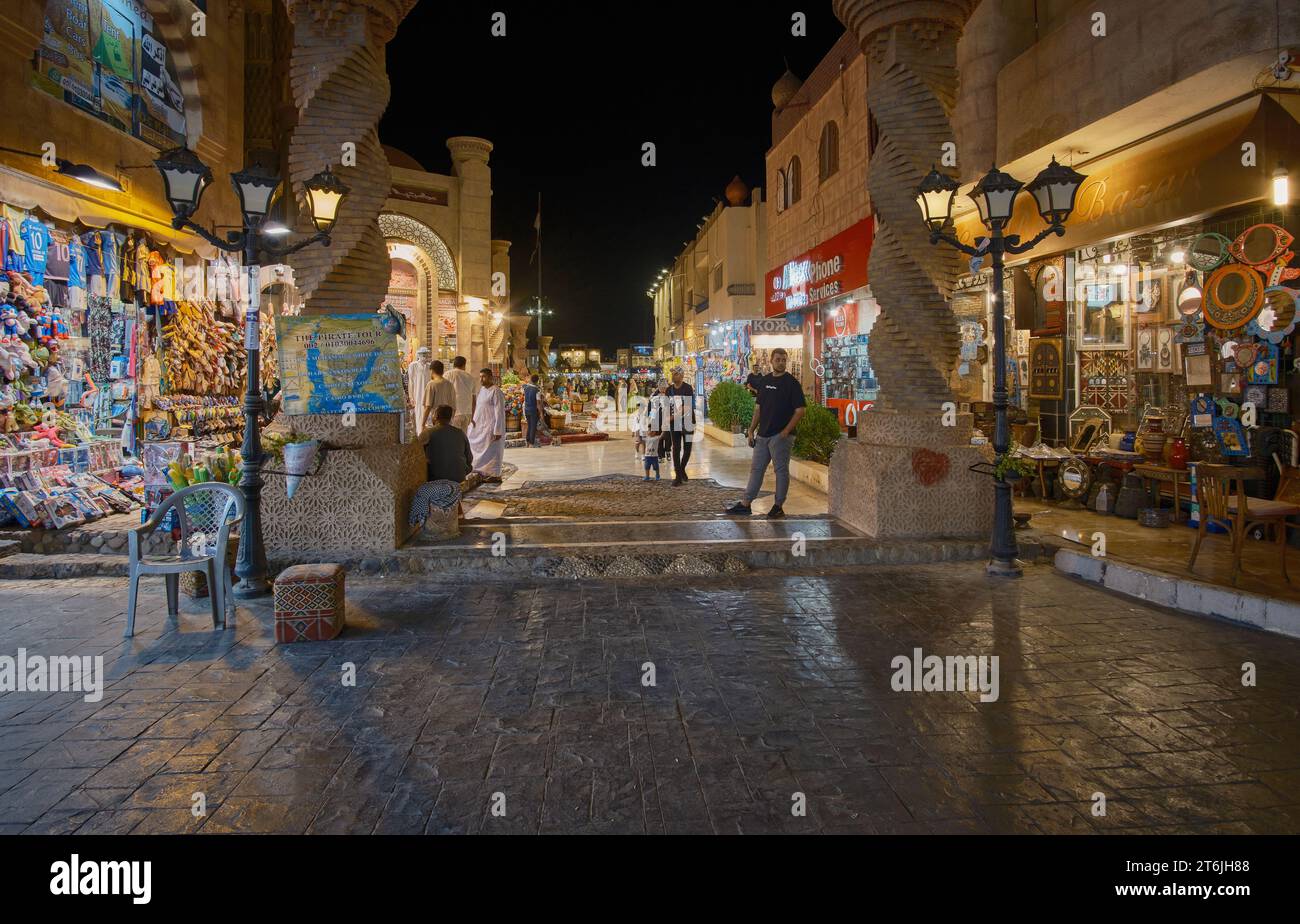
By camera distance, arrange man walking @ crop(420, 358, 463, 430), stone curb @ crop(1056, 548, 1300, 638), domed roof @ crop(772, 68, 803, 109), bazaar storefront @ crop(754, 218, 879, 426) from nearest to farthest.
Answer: stone curb @ crop(1056, 548, 1300, 638), man walking @ crop(420, 358, 463, 430), bazaar storefront @ crop(754, 218, 879, 426), domed roof @ crop(772, 68, 803, 109)

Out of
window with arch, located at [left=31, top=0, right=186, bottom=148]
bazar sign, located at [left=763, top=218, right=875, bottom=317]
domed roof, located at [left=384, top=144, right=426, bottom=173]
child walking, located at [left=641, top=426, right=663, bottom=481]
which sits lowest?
child walking, located at [left=641, top=426, right=663, bottom=481]

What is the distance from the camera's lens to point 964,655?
16.2ft

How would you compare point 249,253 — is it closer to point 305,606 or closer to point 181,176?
point 181,176

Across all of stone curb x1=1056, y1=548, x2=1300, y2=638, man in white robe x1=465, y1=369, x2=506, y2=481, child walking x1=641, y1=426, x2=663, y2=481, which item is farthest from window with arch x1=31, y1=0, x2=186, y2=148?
stone curb x1=1056, y1=548, x2=1300, y2=638

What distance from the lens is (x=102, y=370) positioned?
10141mm

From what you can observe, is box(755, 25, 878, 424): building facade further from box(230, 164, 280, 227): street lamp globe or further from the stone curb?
box(230, 164, 280, 227): street lamp globe

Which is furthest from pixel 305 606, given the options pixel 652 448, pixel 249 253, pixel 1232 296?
pixel 1232 296

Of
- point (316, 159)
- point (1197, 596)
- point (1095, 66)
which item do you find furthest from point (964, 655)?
point (1095, 66)

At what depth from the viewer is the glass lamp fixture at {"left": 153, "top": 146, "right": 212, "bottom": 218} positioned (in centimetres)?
606

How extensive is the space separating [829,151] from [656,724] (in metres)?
17.1

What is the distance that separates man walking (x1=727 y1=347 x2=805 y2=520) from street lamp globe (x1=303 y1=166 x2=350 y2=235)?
456 centimetres

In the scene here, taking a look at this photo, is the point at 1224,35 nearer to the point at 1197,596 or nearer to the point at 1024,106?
the point at 1024,106

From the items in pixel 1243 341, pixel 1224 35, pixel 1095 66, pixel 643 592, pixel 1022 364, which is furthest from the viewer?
pixel 1022 364

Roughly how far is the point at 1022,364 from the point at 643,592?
929cm
